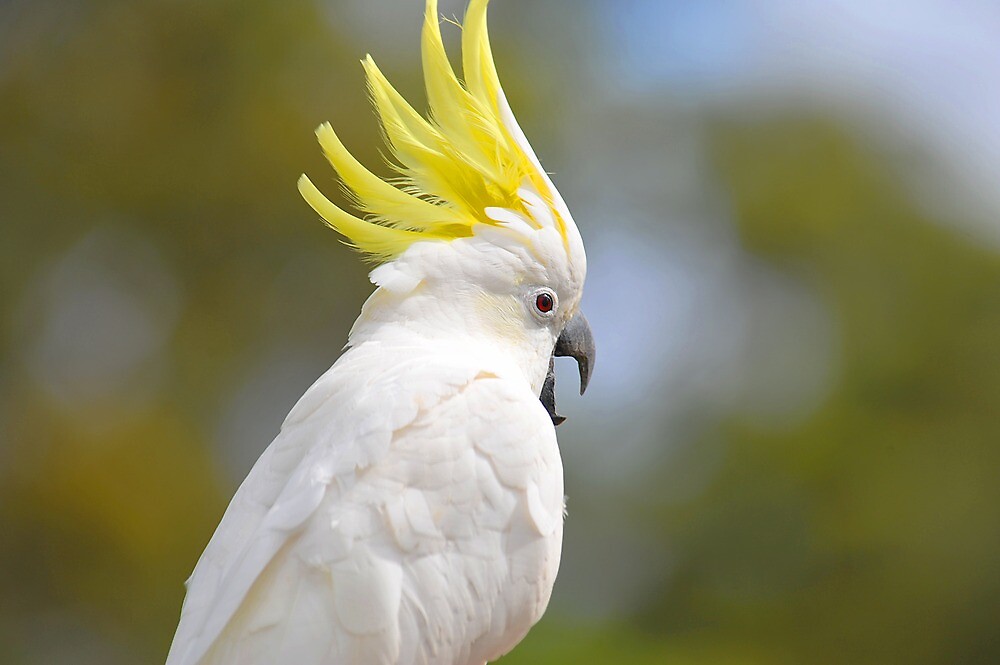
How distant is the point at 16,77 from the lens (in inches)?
212

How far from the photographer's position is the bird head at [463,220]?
159cm

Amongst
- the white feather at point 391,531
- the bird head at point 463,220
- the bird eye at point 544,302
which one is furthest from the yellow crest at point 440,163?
the white feather at point 391,531

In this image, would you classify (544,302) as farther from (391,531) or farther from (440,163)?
(391,531)

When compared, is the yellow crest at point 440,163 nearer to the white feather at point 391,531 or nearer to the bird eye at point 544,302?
the bird eye at point 544,302

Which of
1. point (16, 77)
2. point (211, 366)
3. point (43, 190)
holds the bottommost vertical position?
point (211, 366)

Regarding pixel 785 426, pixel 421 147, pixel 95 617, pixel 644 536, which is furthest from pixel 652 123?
pixel 421 147

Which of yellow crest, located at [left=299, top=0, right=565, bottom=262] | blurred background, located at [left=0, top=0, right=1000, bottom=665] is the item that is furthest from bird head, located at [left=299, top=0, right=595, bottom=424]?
blurred background, located at [left=0, top=0, right=1000, bottom=665]

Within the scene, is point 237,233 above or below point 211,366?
above

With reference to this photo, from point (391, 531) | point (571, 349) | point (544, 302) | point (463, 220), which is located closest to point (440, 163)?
point (463, 220)

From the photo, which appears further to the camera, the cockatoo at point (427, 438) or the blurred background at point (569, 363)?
the blurred background at point (569, 363)

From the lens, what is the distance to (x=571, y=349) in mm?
1767

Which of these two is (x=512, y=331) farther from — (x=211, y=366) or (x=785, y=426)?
(x=785, y=426)

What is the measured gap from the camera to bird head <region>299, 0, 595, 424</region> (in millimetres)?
1595

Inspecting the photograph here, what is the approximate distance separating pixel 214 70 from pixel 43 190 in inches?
48.0
